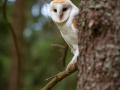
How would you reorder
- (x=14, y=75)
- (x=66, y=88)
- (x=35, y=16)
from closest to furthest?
(x=14, y=75), (x=66, y=88), (x=35, y=16)

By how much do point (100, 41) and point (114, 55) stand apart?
83mm

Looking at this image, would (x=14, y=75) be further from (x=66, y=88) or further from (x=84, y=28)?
(x=84, y=28)

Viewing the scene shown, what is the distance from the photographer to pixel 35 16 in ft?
19.9

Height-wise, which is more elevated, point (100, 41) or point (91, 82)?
point (100, 41)

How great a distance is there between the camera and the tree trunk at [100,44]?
3.39ft

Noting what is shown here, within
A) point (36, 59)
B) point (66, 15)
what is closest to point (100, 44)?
point (66, 15)

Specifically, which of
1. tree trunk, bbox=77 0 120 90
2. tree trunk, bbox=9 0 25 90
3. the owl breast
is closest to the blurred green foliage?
tree trunk, bbox=9 0 25 90

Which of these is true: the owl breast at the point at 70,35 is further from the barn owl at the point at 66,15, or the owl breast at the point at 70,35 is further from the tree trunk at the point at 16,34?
the tree trunk at the point at 16,34

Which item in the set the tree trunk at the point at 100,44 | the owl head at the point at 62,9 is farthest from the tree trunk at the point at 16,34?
the tree trunk at the point at 100,44

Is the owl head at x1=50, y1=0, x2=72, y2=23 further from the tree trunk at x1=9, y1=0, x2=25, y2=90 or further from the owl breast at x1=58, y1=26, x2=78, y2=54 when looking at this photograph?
the tree trunk at x1=9, y1=0, x2=25, y2=90

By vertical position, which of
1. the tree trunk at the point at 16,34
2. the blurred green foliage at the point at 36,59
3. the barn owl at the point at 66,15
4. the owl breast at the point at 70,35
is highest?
the barn owl at the point at 66,15

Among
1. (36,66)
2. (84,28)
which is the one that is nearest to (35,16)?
(36,66)

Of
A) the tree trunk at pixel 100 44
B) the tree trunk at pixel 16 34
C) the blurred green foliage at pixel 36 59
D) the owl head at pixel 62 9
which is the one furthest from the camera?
the blurred green foliage at pixel 36 59

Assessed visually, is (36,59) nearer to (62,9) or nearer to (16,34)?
(16,34)
